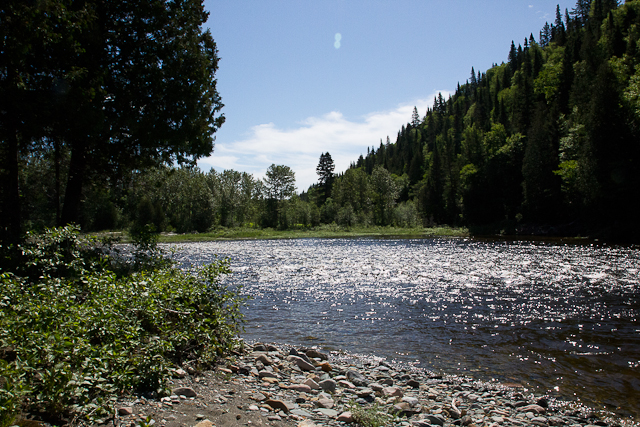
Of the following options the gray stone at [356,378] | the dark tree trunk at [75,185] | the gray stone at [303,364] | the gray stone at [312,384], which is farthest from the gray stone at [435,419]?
the dark tree trunk at [75,185]

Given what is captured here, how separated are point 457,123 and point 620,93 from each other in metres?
117

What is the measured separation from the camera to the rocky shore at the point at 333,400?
481cm

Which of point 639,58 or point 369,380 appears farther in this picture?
point 639,58

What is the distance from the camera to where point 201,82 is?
45.1 feet

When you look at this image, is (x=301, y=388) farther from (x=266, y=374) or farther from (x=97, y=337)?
(x=97, y=337)

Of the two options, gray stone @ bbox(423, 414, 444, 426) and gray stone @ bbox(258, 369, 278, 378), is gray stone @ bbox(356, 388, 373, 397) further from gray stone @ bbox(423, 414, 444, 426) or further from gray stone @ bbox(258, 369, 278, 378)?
gray stone @ bbox(258, 369, 278, 378)

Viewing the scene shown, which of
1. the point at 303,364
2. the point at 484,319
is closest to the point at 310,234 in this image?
the point at 484,319

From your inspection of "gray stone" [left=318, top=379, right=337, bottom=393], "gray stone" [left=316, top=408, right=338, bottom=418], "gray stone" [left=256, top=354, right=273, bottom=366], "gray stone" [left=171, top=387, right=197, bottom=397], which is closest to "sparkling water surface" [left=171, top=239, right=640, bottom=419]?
"gray stone" [left=256, top=354, right=273, bottom=366]

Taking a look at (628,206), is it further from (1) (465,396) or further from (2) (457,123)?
(2) (457,123)

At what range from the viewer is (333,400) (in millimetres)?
6234

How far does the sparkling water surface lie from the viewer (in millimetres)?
8375

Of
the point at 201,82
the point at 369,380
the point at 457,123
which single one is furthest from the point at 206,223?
the point at 457,123

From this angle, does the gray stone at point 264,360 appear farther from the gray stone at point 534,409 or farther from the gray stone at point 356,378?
the gray stone at point 534,409

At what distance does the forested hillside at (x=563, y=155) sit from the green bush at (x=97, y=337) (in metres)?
52.7
